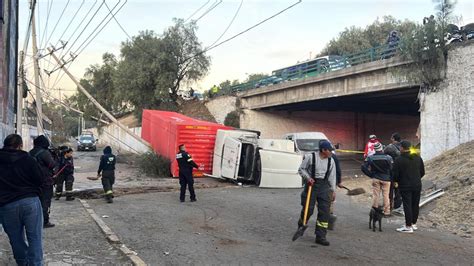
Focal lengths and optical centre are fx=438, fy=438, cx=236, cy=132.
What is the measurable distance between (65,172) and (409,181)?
8.43 meters

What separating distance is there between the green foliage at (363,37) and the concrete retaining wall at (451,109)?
35.7 m

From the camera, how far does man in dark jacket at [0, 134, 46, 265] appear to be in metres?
4.60

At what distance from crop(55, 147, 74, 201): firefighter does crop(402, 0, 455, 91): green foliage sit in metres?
14.2

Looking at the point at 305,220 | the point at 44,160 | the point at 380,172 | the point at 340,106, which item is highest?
the point at 340,106

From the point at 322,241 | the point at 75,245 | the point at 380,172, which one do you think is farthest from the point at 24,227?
the point at 380,172

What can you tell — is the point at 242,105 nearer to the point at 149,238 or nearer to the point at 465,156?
the point at 465,156

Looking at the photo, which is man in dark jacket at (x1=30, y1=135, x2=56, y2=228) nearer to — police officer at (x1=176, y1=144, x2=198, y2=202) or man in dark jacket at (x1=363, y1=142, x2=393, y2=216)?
police officer at (x1=176, y1=144, x2=198, y2=202)

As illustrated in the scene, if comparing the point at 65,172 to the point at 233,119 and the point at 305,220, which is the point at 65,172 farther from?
the point at 233,119

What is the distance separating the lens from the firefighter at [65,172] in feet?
37.0

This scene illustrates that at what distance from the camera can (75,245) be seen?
670 centimetres

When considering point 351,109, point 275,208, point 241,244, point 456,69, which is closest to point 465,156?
point 456,69

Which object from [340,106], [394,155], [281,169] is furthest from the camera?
[340,106]

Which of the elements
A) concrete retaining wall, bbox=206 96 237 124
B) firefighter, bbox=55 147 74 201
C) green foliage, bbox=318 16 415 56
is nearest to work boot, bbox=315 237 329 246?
firefighter, bbox=55 147 74 201

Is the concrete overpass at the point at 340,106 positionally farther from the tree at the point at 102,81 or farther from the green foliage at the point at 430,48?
the tree at the point at 102,81
